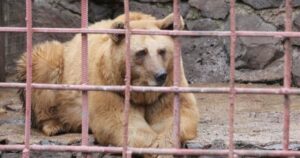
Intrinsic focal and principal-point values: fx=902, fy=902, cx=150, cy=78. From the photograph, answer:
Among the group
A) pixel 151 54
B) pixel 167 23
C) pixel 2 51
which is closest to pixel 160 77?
pixel 151 54

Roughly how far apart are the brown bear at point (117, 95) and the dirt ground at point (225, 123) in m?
0.16

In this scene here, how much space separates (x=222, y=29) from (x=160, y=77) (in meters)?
2.32

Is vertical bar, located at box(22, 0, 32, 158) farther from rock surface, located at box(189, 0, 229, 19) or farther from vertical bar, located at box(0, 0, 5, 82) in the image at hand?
rock surface, located at box(189, 0, 229, 19)

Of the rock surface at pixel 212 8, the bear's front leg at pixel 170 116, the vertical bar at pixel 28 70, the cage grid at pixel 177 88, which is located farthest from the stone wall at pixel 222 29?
the vertical bar at pixel 28 70

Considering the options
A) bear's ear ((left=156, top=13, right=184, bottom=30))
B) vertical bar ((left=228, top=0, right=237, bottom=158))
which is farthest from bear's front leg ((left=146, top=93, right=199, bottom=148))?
vertical bar ((left=228, top=0, right=237, bottom=158))

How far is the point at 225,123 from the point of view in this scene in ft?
21.5

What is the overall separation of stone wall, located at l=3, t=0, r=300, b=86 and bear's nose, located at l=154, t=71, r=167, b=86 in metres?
2.27

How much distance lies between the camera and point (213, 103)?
733 centimetres

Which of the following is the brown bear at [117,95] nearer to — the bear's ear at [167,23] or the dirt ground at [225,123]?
the bear's ear at [167,23]

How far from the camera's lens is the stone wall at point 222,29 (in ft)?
25.7

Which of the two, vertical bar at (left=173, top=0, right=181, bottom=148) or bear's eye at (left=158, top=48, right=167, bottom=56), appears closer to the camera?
vertical bar at (left=173, top=0, right=181, bottom=148)

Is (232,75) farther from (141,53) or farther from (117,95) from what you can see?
(117,95)

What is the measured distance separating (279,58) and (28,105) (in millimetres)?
3594

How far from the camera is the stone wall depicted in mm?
7840
